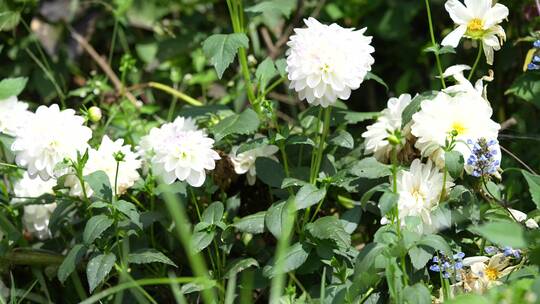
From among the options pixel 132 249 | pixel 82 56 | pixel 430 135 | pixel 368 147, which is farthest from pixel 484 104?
pixel 82 56

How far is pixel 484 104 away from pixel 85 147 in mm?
923

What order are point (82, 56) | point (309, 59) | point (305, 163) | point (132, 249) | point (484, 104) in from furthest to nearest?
point (82, 56) → point (305, 163) → point (132, 249) → point (484, 104) → point (309, 59)

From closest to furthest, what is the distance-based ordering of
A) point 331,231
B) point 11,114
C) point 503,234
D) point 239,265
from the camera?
1. point 503,234
2. point 331,231
3. point 239,265
4. point 11,114

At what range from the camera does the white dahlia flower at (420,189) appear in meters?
1.96

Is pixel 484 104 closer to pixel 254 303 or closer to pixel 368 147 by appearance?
pixel 368 147

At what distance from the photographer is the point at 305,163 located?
2332mm

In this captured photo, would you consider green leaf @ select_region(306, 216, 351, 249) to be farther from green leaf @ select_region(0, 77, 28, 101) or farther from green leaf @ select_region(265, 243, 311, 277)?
green leaf @ select_region(0, 77, 28, 101)

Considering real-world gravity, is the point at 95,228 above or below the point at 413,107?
below

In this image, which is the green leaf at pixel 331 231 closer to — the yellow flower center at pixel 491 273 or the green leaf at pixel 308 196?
the green leaf at pixel 308 196

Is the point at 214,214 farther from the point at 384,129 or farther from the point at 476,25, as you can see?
the point at 476,25

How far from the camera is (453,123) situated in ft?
6.47

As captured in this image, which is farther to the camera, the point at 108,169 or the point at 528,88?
the point at 528,88

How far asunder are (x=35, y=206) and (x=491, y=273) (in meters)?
1.21

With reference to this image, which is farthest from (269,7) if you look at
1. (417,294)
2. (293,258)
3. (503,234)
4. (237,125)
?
(503,234)
